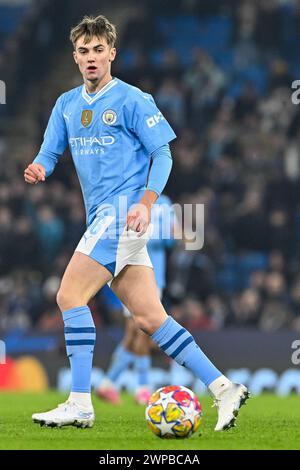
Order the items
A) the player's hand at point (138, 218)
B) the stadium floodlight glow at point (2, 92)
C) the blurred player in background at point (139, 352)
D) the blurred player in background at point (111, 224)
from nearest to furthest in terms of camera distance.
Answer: the player's hand at point (138, 218) < the blurred player in background at point (111, 224) < the blurred player in background at point (139, 352) < the stadium floodlight glow at point (2, 92)

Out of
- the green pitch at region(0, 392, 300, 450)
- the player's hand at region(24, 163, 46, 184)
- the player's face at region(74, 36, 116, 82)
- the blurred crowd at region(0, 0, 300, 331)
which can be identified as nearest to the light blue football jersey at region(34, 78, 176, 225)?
the player's face at region(74, 36, 116, 82)

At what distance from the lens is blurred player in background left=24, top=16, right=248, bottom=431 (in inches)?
239

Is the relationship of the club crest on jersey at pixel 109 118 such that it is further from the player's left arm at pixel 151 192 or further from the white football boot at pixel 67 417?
the white football boot at pixel 67 417

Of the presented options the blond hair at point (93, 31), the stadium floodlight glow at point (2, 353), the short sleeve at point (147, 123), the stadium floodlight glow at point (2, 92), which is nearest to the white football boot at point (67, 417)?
Answer: the short sleeve at point (147, 123)

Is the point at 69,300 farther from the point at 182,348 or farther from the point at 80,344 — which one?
the point at 182,348

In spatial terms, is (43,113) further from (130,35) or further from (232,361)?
(232,361)

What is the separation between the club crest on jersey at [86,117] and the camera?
6219 mm

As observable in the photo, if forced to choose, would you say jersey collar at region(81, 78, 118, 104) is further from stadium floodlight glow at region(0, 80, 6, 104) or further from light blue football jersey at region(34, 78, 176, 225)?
stadium floodlight glow at region(0, 80, 6, 104)

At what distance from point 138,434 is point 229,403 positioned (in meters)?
0.51

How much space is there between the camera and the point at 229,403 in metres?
5.96

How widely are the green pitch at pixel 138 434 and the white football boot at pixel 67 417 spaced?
43 mm

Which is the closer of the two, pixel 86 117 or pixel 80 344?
pixel 80 344

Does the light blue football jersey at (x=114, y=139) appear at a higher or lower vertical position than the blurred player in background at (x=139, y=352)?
higher

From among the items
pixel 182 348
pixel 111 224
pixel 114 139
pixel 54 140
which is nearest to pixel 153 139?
pixel 114 139
